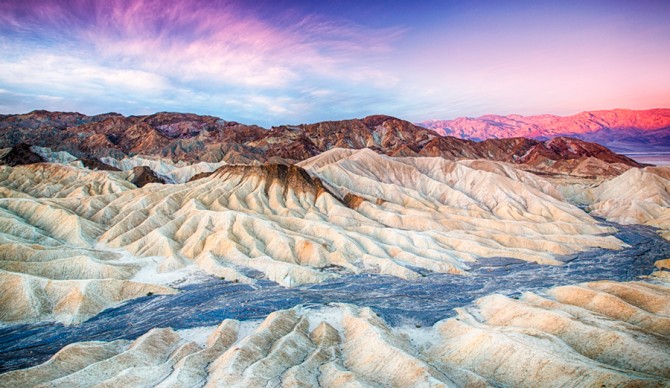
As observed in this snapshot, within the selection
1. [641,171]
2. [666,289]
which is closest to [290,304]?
[666,289]

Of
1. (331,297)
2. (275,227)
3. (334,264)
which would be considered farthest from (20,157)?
(331,297)

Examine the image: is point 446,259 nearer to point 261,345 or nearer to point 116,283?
point 261,345

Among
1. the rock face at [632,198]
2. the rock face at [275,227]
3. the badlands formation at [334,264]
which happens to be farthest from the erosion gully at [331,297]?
the rock face at [632,198]

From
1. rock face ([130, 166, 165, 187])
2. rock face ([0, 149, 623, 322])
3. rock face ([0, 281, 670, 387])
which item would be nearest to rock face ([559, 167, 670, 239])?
rock face ([0, 149, 623, 322])

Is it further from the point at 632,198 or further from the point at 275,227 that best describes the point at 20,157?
the point at 632,198

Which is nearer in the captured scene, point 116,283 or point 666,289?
point 666,289

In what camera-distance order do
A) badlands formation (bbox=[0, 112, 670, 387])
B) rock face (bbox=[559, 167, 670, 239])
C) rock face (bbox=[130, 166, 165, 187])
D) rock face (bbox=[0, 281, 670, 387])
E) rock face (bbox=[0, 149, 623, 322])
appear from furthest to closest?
rock face (bbox=[130, 166, 165, 187]) → rock face (bbox=[559, 167, 670, 239]) → rock face (bbox=[0, 149, 623, 322]) → badlands formation (bbox=[0, 112, 670, 387]) → rock face (bbox=[0, 281, 670, 387])

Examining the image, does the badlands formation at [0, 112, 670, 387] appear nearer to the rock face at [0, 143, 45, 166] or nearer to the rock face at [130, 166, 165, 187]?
the rock face at [130, 166, 165, 187]
